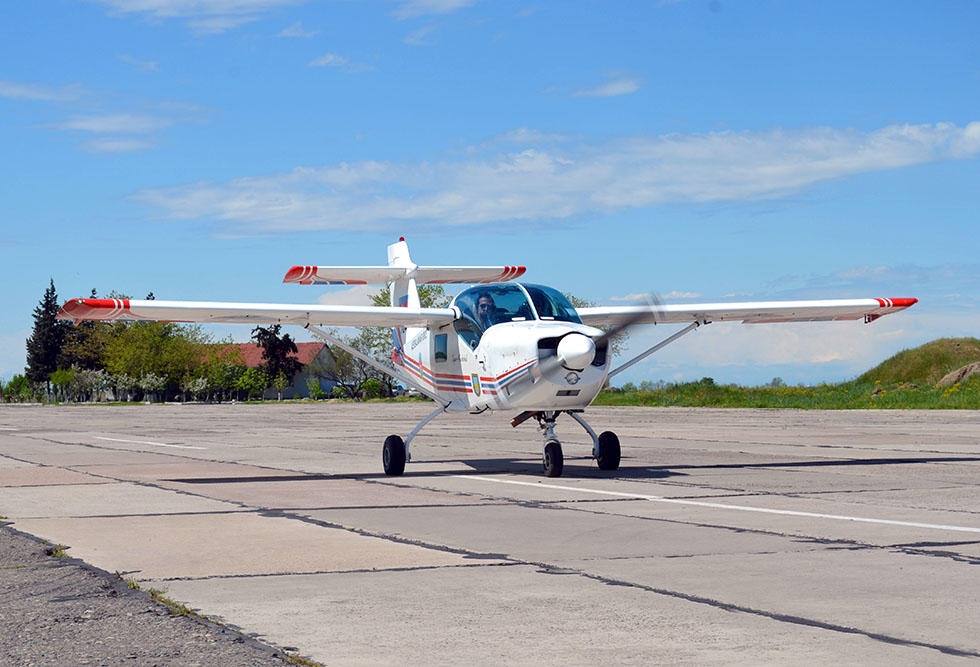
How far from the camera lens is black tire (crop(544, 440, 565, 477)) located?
1565 cm

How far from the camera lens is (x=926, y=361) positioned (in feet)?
232

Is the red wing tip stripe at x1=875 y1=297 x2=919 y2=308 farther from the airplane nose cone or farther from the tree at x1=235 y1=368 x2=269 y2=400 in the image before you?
the tree at x1=235 y1=368 x2=269 y2=400

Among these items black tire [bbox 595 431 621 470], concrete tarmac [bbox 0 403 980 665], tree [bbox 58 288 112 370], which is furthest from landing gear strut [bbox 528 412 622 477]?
tree [bbox 58 288 112 370]

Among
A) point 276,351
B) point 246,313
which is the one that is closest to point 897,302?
point 246,313

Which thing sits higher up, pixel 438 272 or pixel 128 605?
pixel 438 272

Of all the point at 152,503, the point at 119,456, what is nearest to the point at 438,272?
the point at 119,456

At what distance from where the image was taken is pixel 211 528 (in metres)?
10.5

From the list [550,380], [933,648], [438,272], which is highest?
[438,272]

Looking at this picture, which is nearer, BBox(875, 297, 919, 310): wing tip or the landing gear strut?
the landing gear strut

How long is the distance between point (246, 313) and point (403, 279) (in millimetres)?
5238

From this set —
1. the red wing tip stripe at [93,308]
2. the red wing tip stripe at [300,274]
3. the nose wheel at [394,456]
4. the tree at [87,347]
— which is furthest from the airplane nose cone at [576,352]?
the tree at [87,347]

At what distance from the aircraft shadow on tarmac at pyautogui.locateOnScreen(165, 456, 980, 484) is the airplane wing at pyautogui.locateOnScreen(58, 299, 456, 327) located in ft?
7.46

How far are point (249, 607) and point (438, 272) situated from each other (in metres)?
15.5

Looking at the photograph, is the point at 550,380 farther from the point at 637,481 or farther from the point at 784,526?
the point at 784,526
